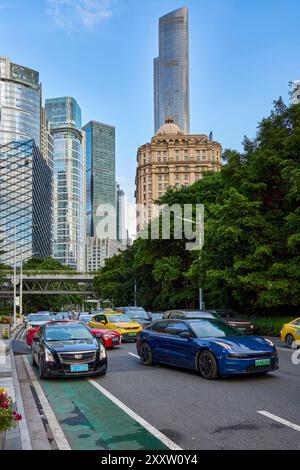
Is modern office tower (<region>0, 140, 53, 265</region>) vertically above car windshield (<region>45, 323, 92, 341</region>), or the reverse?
modern office tower (<region>0, 140, 53, 265</region>)

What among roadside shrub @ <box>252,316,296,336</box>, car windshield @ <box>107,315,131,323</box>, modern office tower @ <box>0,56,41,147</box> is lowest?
roadside shrub @ <box>252,316,296,336</box>

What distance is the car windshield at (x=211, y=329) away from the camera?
479 inches

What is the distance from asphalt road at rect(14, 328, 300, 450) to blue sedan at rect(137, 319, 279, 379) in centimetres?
30

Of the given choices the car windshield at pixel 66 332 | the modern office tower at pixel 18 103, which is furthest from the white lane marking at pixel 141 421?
the modern office tower at pixel 18 103

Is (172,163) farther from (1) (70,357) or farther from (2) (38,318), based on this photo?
(1) (70,357)

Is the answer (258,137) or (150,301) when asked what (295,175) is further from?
(150,301)

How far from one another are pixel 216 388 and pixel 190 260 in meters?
34.7

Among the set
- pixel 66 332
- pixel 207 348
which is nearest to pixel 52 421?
pixel 207 348

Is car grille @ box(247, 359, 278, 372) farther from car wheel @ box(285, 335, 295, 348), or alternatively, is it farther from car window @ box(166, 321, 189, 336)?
car wheel @ box(285, 335, 295, 348)

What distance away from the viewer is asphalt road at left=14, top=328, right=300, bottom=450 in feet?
21.6

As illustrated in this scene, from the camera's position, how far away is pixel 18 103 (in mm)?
173125

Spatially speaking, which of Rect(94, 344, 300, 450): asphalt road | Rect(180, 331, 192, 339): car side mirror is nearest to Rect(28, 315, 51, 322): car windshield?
Rect(94, 344, 300, 450): asphalt road

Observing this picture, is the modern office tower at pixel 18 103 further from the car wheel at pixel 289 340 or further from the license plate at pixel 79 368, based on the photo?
the license plate at pixel 79 368

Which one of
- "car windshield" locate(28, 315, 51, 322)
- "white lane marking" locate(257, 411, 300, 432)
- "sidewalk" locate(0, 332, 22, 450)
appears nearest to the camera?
"sidewalk" locate(0, 332, 22, 450)
